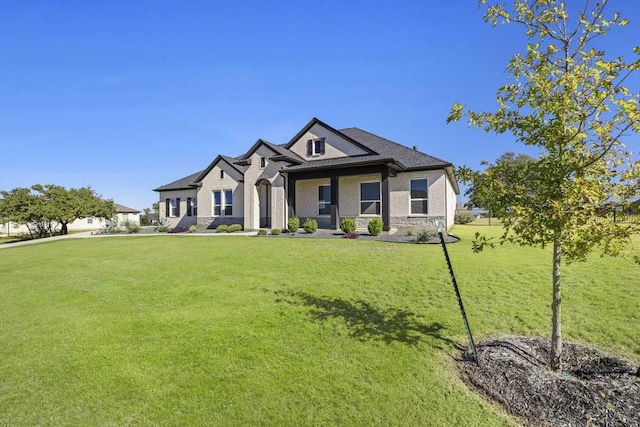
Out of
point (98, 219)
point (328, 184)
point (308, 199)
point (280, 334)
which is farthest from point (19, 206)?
point (280, 334)

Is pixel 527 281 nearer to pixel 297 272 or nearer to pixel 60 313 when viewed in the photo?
pixel 297 272

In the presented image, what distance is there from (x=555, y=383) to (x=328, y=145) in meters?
18.4

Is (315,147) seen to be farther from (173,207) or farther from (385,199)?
(173,207)

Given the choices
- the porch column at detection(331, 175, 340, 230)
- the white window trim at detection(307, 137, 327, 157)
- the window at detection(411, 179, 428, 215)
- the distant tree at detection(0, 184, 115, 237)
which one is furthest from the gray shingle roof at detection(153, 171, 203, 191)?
the window at detection(411, 179, 428, 215)

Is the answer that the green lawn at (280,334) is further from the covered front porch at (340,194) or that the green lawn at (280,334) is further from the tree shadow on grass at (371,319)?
the covered front porch at (340,194)

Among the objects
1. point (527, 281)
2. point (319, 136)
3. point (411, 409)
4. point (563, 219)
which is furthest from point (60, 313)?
point (319, 136)

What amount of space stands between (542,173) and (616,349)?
10.3 ft

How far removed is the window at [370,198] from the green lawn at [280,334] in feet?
30.6

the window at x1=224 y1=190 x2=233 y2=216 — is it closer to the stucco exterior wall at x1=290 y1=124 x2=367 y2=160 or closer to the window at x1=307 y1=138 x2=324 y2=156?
the stucco exterior wall at x1=290 y1=124 x2=367 y2=160

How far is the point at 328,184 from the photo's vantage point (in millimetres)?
20484

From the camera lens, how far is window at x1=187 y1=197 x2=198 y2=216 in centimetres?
2722

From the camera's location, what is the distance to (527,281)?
7.34 meters

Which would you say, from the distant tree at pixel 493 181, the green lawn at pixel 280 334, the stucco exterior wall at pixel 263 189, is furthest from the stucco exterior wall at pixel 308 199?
the distant tree at pixel 493 181

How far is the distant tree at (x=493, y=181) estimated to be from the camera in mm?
3984
